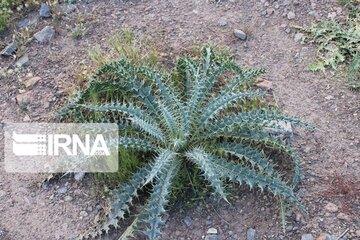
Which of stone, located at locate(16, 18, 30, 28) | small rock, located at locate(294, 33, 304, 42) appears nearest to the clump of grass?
small rock, located at locate(294, 33, 304, 42)

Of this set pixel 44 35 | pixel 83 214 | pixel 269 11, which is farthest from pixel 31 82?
pixel 269 11

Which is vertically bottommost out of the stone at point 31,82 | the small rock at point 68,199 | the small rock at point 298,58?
the small rock at point 68,199

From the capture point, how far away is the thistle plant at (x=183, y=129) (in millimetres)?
3236

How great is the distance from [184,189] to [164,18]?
5.63ft

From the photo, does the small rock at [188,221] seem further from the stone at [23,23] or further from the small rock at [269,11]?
the stone at [23,23]

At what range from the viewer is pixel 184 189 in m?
3.44

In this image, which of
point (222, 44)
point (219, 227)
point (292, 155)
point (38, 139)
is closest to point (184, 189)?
point (219, 227)

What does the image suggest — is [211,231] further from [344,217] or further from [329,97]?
[329,97]

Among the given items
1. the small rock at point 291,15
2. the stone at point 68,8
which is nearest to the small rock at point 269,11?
the small rock at point 291,15

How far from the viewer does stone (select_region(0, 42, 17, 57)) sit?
4359mm

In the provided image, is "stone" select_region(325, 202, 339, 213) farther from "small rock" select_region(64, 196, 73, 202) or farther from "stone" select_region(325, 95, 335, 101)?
"small rock" select_region(64, 196, 73, 202)

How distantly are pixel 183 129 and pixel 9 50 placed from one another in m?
1.74

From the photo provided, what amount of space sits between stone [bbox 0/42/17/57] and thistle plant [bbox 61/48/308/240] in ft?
3.01

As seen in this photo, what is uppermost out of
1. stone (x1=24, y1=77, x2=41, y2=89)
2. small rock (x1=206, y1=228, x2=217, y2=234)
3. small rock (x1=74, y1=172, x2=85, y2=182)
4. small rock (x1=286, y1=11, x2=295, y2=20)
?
small rock (x1=286, y1=11, x2=295, y2=20)
